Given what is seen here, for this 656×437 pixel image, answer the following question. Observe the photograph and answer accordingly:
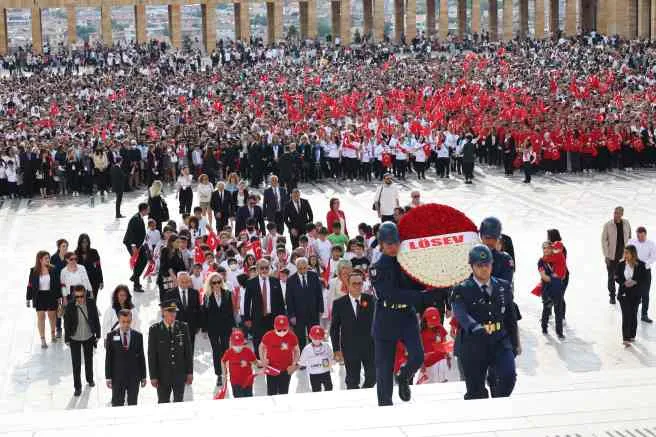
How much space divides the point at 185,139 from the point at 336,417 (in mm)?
21681

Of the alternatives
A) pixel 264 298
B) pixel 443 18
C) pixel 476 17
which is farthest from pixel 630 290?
pixel 476 17

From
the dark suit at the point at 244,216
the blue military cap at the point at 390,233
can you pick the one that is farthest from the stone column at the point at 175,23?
the blue military cap at the point at 390,233

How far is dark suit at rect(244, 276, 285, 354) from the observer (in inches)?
528

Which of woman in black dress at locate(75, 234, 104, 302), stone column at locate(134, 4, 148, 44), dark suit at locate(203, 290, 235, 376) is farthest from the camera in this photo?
stone column at locate(134, 4, 148, 44)

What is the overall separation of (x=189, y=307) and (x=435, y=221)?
18.6 feet

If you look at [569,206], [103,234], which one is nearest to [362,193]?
[569,206]

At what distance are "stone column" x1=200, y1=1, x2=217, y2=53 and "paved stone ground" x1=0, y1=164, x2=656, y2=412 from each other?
40409mm

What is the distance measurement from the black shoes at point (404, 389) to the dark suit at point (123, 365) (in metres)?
3.14

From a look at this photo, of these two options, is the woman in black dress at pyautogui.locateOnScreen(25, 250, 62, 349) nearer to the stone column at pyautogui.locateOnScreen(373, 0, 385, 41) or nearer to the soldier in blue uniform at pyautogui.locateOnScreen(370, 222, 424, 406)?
the soldier in blue uniform at pyautogui.locateOnScreen(370, 222, 424, 406)

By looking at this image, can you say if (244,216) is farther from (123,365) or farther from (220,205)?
(123,365)

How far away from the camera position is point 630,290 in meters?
14.6

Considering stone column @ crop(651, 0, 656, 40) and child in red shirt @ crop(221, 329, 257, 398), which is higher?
stone column @ crop(651, 0, 656, 40)

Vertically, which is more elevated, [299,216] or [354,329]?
[299,216]

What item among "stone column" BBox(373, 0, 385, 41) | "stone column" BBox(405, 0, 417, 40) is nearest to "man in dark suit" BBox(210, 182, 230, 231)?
"stone column" BBox(405, 0, 417, 40)
